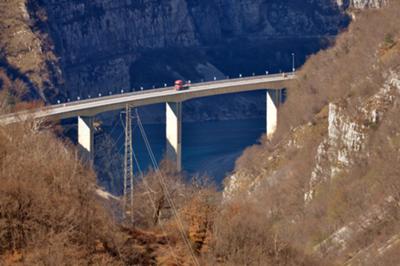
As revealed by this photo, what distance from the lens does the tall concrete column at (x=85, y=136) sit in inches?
2899

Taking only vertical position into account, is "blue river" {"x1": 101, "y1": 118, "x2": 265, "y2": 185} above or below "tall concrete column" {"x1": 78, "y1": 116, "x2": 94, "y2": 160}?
below

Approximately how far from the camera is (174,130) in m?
81.7

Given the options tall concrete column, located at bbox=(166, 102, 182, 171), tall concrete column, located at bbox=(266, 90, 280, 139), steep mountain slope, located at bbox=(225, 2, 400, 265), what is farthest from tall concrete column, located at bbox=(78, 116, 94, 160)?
tall concrete column, located at bbox=(266, 90, 280, 139)

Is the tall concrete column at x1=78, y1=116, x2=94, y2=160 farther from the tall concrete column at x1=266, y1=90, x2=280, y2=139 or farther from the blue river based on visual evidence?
the tall concrete column at x1=266, y1=90, x2=280, y2=139

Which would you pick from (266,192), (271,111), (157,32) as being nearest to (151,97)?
(271,111)

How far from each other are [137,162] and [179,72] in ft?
135

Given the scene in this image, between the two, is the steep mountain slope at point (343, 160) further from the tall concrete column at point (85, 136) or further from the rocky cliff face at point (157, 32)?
the rocky cliff face at point (157, 32)

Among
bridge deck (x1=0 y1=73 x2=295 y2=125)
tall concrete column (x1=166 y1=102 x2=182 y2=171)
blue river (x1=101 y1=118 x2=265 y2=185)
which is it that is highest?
bridge deck (x1=0 y1=73 x2=295 y2=125)

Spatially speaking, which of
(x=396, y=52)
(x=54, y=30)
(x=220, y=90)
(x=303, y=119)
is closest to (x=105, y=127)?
(x=220, y=90)

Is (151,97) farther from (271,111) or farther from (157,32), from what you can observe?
(157,32)

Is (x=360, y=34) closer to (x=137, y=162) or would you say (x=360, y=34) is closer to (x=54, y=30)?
(x=137, y=162)

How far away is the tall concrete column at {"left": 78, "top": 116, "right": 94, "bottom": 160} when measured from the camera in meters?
73.6

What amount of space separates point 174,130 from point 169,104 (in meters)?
1.71

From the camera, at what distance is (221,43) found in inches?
5340
